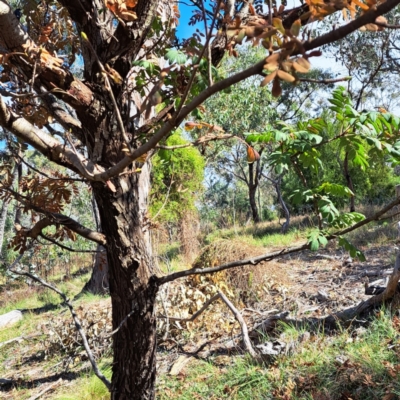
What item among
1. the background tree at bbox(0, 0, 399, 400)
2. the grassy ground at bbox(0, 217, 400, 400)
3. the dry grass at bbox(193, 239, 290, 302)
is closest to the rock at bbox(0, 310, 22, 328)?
the grassy ground at bbox(0, 217, 400, 400)

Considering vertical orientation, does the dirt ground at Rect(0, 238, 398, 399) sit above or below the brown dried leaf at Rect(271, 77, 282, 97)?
below

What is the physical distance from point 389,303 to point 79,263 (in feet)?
45.4

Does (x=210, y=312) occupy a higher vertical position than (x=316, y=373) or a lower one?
higher

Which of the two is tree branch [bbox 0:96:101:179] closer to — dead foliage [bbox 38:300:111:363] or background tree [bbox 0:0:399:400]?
background tree [bbox 0:0:399:400]

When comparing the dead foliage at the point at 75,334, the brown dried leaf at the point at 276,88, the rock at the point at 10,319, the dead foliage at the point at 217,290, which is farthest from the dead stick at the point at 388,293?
the rock at the point at 10,319

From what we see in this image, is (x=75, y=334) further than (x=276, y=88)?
Yes

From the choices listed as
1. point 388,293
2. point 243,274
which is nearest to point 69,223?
point 388,293

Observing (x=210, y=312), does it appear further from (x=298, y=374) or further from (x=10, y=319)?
(x=10, y=319)

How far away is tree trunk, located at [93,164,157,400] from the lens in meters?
1.48

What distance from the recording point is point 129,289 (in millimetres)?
1513

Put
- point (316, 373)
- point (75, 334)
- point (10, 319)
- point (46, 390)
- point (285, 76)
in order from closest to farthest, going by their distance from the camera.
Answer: point (285, 76) < point (316, 373) < point (46, 390) < point (75, 334) < point (10, 319)

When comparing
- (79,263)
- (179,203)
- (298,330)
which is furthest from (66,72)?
(79,263)

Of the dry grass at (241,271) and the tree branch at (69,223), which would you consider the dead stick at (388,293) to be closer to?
the dry grass at (241,271)

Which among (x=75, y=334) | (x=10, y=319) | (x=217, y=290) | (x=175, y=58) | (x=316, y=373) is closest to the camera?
(x=175, y=58)
